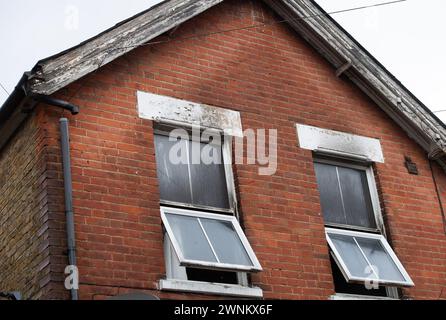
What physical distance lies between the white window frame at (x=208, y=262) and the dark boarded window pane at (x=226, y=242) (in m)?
0.04

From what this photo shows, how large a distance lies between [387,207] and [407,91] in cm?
163

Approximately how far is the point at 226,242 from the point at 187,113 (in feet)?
5.11

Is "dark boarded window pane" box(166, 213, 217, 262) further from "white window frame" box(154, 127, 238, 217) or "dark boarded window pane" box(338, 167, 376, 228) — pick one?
"dark boarded window pane" box(338, 167, 376, 228)

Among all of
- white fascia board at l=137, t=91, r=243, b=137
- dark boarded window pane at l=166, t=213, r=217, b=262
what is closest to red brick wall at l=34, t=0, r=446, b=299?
white fascia board at l=137, t=91, r=243, b=137

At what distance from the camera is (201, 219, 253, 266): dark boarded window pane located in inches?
351

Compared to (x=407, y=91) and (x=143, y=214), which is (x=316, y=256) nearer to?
(x=143, y=214)

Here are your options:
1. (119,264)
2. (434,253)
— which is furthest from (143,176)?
(434,253)

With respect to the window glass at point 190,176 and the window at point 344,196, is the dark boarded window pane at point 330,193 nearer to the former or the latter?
the window at point 344,196

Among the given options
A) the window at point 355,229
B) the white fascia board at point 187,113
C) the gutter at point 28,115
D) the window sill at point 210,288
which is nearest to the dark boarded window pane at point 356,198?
the window at point 355,229

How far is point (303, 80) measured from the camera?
10945 millimetres

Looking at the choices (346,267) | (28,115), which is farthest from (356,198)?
(28,115)

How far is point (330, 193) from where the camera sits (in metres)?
10.4

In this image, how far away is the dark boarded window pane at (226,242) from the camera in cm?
892

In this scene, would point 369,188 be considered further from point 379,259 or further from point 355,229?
point 379,259
